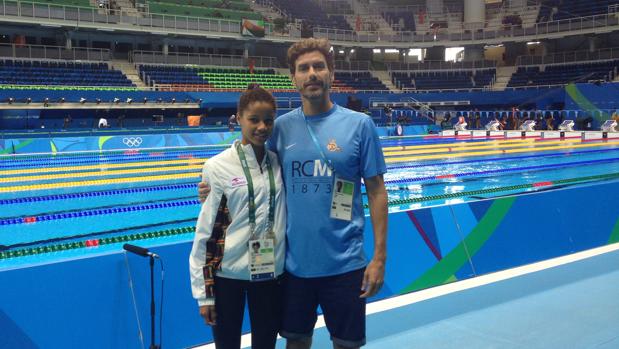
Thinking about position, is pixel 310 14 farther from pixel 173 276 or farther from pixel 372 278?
pixel 372 278

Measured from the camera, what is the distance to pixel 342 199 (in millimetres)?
2082

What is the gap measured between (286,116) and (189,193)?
6.88 meters

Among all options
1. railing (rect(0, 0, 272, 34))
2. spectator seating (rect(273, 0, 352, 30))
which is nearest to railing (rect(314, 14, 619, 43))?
spectator seating (rect(273, 0, 352, 30))

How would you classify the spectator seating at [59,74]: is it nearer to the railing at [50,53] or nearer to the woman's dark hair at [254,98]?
the railing at [50,53]

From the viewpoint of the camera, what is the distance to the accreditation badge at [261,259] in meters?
2.04

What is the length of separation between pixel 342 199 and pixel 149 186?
7.75 metres

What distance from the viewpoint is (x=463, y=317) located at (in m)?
3.47

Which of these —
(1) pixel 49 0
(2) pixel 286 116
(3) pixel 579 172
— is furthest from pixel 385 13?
(2) pixel 286 116

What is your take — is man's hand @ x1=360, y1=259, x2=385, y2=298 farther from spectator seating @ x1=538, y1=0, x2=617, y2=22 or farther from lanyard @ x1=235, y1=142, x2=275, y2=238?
spectator seating @ x1=538, y1=0, x2=617, y2=22

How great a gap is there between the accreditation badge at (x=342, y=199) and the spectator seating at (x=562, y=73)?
97.8ft

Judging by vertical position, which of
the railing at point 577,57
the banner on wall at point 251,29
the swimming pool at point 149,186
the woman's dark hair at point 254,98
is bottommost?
the swimming pool at point 149,186

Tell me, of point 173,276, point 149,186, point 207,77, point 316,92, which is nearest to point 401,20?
point 207,77

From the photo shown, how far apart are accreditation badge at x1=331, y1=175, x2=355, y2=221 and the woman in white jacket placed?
0.66 feet

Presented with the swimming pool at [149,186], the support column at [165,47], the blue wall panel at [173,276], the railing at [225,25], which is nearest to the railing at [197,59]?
the support column at [165,47]
